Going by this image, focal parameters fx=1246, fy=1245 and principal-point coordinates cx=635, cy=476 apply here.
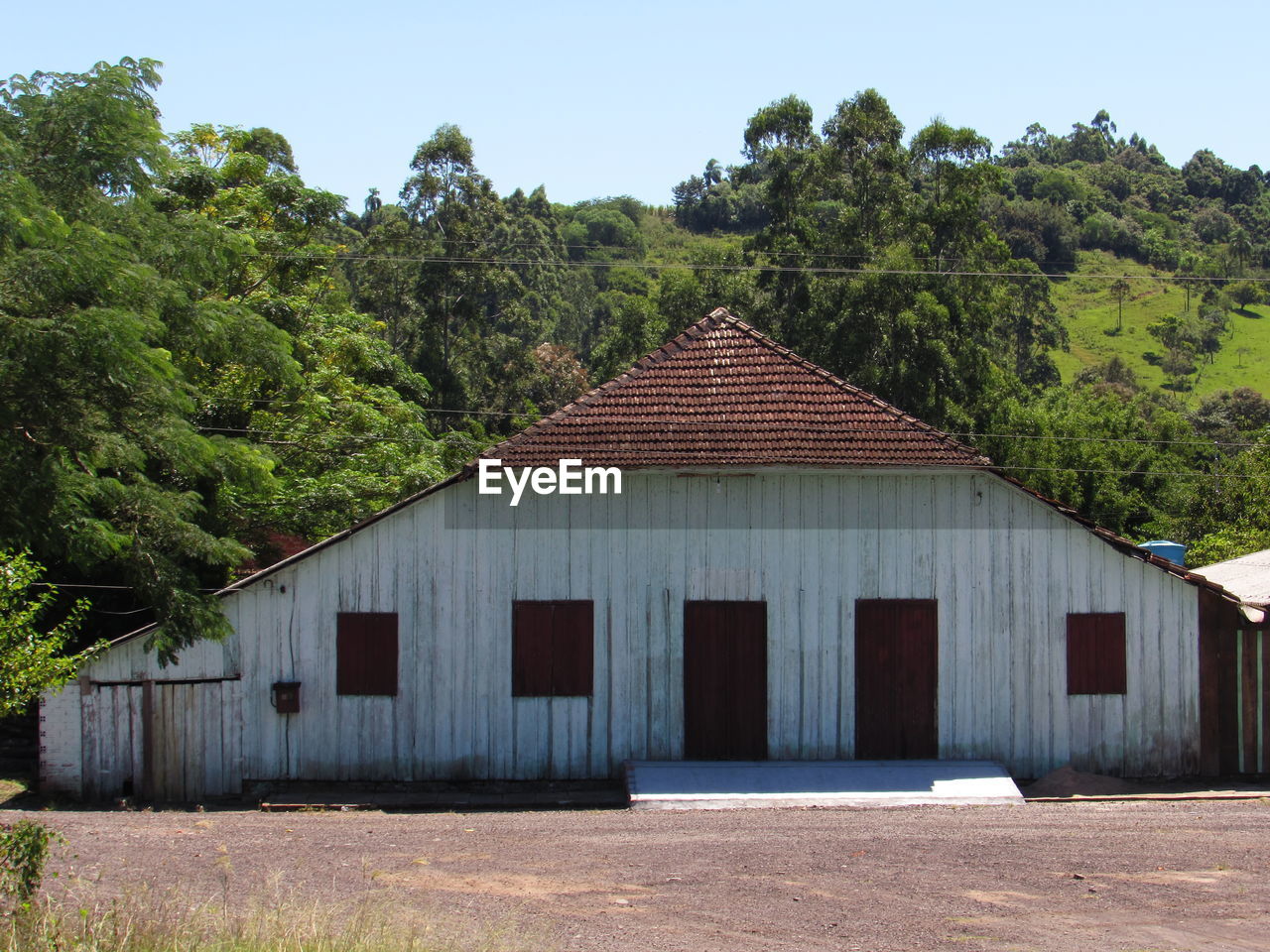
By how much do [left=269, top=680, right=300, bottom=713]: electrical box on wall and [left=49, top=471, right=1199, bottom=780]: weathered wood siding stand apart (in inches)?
6.2

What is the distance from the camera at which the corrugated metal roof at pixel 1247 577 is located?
1775 centimetres

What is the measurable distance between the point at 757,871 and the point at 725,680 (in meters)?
5.15

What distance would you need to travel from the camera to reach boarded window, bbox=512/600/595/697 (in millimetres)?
15984

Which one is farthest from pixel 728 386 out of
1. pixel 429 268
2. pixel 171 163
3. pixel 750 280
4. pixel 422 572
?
pixel 429 268

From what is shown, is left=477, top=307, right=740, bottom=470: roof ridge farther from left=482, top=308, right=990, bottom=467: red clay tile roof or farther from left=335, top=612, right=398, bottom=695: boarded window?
left=335, top=612, right=398, bottom=695: boarded window

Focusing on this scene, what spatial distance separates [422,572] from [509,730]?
2.33 metres

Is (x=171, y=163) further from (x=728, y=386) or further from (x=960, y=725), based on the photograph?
(x=960, y=725)

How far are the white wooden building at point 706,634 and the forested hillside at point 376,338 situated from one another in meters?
1.77

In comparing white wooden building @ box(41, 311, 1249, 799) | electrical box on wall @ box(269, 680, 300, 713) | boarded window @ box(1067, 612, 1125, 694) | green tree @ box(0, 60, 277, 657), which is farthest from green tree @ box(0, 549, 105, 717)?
boarded window @ box(1067, 612, 1125, 694)

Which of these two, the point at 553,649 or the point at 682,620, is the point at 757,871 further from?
the point at 553,649

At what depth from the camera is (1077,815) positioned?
540 inches

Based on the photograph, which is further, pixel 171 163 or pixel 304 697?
pixel 171 163

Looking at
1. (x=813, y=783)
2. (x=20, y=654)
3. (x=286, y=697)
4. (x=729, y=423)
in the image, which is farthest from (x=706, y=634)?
(x=20, y=654)

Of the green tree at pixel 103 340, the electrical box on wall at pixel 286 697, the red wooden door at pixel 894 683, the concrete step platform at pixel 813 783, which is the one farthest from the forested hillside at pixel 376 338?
the red wooden door at pixel 894 683
